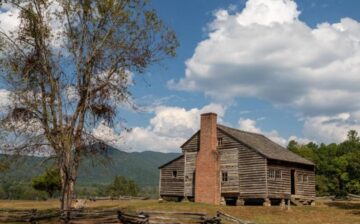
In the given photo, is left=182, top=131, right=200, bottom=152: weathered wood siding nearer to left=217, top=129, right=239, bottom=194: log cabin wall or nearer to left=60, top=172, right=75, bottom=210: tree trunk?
left=217, top=129, right=239, bottom=194: log cabin wall

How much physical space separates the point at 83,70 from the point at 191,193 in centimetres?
2138

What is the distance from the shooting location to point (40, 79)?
25.9 meters

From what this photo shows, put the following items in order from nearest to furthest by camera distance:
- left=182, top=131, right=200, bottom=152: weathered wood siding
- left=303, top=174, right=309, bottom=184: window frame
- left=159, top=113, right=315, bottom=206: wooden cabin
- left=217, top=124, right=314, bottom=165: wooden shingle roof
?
left=159, top=113, right=315, bottom=206: wooden cabin → left=217, top=124, right=314, bottom=165: wooden shingle roof → left=182, top=131, right=200, bottom=152: weathered wood siding → left=303, top=174, right=309, bottom=184: window frame

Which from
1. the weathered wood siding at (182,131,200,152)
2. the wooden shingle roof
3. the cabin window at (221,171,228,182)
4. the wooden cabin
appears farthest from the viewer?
the weathered wood siding at (182,131,200,152)

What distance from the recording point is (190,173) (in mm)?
43844

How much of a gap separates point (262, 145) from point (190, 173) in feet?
24.5

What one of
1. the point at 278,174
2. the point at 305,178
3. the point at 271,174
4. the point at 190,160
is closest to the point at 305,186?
the point at 305,178

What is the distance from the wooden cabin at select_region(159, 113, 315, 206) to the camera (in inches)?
1574

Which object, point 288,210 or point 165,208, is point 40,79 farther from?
point 288,210

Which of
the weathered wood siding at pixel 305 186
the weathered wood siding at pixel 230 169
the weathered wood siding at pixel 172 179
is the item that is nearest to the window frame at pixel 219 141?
the weathered wood siding at pixel 230 169

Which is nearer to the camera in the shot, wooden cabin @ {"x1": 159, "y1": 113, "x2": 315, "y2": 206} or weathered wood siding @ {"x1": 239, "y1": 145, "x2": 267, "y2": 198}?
weathered wood siding @ {"x1": 239, "y1": 145, "x2": 267, "y2": 198}

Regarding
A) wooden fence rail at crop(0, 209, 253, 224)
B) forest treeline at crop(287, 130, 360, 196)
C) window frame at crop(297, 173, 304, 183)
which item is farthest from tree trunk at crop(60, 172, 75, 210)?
forest treeline at crop(287, 130, 360, 196)

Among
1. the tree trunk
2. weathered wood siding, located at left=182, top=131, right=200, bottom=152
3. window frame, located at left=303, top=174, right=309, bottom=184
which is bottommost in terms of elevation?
the tree trunk

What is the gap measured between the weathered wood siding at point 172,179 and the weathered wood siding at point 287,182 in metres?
9.06
